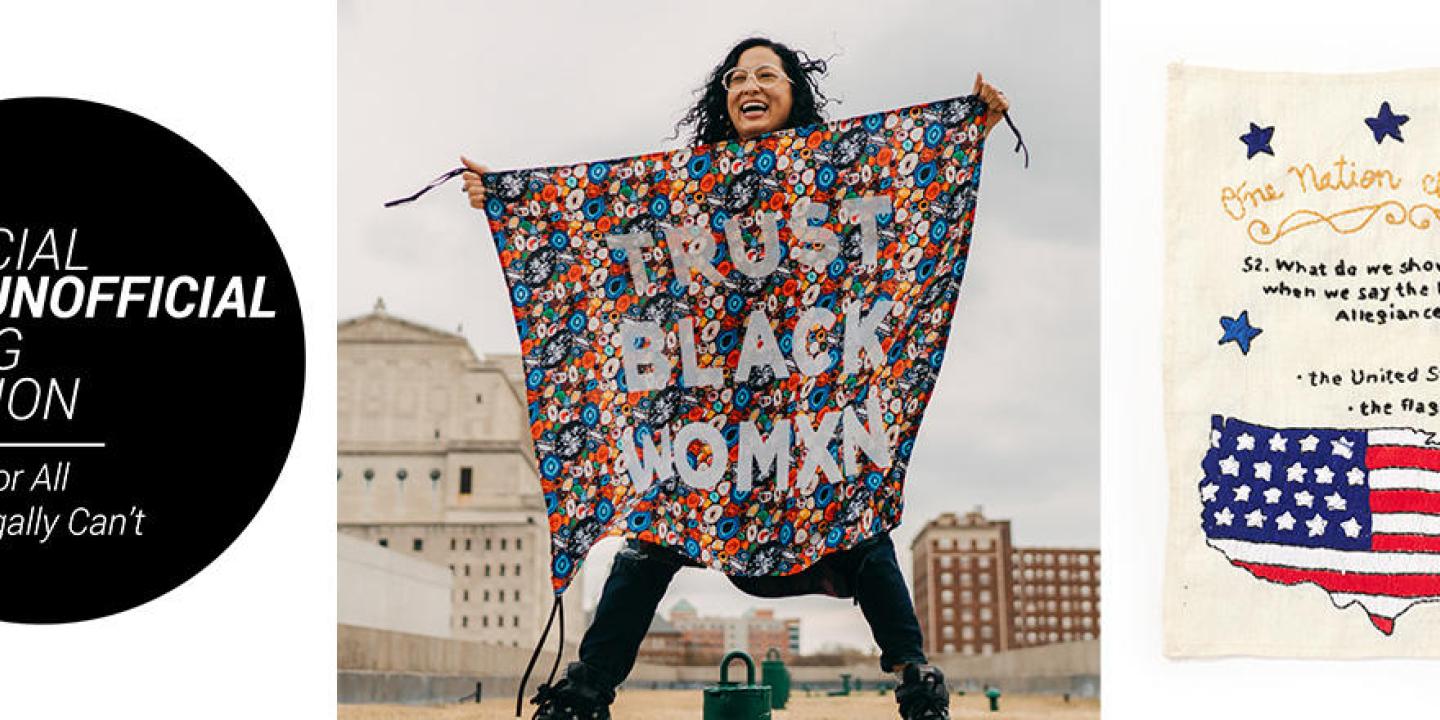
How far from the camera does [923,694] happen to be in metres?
2.49

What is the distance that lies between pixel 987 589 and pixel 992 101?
0.88 metres

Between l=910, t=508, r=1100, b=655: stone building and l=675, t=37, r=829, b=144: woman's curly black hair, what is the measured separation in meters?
0.79

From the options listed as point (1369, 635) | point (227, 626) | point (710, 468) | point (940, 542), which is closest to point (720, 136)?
point (710, 468)

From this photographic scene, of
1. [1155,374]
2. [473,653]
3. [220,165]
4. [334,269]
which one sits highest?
[220,165]

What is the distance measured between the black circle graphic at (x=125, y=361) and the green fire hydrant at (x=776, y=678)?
986 mm

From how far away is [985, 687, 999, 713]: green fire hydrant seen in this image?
2506 mm

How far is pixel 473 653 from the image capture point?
262 cm

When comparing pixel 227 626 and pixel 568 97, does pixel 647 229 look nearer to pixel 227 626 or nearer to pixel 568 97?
pixel 568 97

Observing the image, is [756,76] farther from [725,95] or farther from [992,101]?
[992,101]

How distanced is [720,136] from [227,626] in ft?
4.21

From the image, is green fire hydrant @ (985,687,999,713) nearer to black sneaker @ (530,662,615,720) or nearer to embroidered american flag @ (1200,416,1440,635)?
embroidered american flag @ (1200,416,1440,635)

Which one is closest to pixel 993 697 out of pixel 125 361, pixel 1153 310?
pixel 1153 310

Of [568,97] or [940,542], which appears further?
[568,97]

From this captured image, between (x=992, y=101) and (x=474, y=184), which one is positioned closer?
(x=992, y=101)
